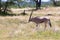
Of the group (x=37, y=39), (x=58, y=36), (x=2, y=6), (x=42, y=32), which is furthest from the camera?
(x=2, y=6)

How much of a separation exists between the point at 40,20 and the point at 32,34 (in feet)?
8.41

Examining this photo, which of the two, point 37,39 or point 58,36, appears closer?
point 37,39

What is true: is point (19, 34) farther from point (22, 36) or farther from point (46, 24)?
point (46, 24)

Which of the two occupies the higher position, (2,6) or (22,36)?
(22,36)

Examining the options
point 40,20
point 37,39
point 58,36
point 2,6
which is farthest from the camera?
point 2,6

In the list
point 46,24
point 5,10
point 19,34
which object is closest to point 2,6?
point 5,10

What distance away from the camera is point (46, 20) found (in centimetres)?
1593

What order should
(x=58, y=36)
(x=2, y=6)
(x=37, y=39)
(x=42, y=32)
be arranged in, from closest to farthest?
1. (x=37, y=39)
2. (x=58, y=36)
3. (x=42, y=32)
4. (x=2, y=6)

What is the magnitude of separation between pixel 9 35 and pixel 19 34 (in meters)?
0.58

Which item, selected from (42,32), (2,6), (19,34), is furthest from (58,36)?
(2,6)

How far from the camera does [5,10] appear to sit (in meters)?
37.2

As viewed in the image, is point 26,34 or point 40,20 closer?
point 26,34

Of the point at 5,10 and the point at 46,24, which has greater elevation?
the point at 46,24

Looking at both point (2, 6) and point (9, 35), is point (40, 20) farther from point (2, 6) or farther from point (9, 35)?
point (2, 6)
